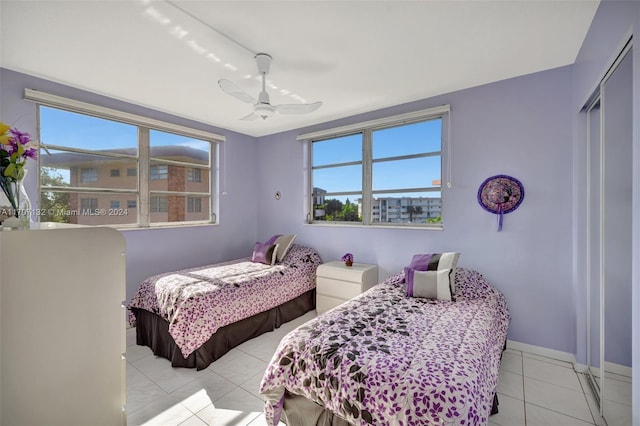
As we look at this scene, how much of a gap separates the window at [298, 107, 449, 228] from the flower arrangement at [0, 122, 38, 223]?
319 cm

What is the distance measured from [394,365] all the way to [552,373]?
1.90m

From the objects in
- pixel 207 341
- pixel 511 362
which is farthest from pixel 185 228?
pixel 511 362

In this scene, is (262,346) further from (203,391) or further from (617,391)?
(617,391)

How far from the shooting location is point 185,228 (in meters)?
3.87

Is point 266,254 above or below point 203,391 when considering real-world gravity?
above

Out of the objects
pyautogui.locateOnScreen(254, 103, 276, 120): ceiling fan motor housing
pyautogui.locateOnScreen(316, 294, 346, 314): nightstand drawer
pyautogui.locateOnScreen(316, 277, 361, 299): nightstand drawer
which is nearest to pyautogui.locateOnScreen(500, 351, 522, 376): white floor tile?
pyautogui.locateOnScreen(316, 277, 361, 299): nightstand drawer

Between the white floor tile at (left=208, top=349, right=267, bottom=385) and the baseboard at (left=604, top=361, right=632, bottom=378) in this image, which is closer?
the baseboard at (left=604, top=361, right=632, bottom=378)

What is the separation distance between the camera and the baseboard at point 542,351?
253cm

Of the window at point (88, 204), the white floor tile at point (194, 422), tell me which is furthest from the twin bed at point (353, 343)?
the window at point (88, 204)

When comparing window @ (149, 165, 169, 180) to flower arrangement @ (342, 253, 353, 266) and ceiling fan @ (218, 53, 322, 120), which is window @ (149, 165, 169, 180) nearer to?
ceiling fan @ (218, 53, 322, 120)

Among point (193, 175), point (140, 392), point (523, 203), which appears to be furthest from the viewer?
point (193, 175)

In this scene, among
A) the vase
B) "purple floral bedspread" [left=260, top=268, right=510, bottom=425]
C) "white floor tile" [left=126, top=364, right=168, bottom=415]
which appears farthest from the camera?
"white floor tile" [left=126, top=364, right=168, bottom=415]

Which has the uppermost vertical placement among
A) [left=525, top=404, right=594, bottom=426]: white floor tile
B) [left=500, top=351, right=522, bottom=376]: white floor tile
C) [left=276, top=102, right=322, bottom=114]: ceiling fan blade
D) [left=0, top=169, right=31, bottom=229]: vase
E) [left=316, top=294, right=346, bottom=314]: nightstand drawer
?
[left=276, top=102, right=322, bottom=114]: ceiling fan blade

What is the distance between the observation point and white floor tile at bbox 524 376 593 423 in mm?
1896
